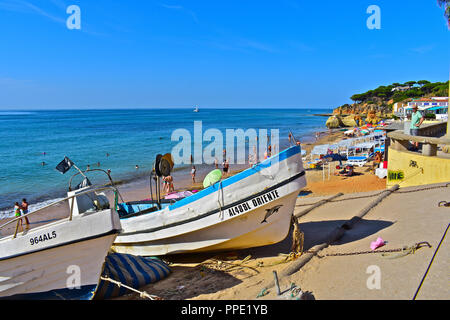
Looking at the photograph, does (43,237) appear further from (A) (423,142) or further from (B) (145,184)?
(B) (145,184)

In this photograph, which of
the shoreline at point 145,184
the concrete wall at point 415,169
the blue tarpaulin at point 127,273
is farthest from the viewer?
the shoreline at point 145,184

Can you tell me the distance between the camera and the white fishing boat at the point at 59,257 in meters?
5.93

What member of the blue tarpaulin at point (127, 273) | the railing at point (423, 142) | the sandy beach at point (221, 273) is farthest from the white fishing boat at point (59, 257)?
the railing at point (423, 142)

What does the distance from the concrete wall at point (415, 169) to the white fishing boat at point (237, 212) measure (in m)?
6.42

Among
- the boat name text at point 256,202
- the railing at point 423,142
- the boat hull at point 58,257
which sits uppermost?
the railing at point 423,142

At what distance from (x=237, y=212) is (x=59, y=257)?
11.6ft

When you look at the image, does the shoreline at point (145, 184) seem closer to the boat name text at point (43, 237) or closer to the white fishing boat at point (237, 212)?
the boat name text at point (43, 237)

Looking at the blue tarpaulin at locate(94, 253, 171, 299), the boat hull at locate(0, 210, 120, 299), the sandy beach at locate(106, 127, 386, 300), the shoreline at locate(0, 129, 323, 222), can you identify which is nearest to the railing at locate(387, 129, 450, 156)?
the sandy beach at locate(106, 127, 386, 300)

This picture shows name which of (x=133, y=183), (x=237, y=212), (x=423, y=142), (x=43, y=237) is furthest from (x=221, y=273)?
(x=133, y=183)

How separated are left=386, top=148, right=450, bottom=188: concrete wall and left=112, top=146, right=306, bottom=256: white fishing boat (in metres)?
6.42

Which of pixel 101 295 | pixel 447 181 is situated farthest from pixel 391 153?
pixel 101 295

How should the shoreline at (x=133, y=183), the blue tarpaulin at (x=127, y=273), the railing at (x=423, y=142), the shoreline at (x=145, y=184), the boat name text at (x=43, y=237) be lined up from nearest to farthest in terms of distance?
the boat name text at (x=43, y=237) → the blue tarpaulin at (x=127, y=273) → the railing at (x=423, y=142) → the shoreline at (x=133, y=183) → the shoreline at (x=145, y=184)

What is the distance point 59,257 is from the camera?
6031 millimetres
